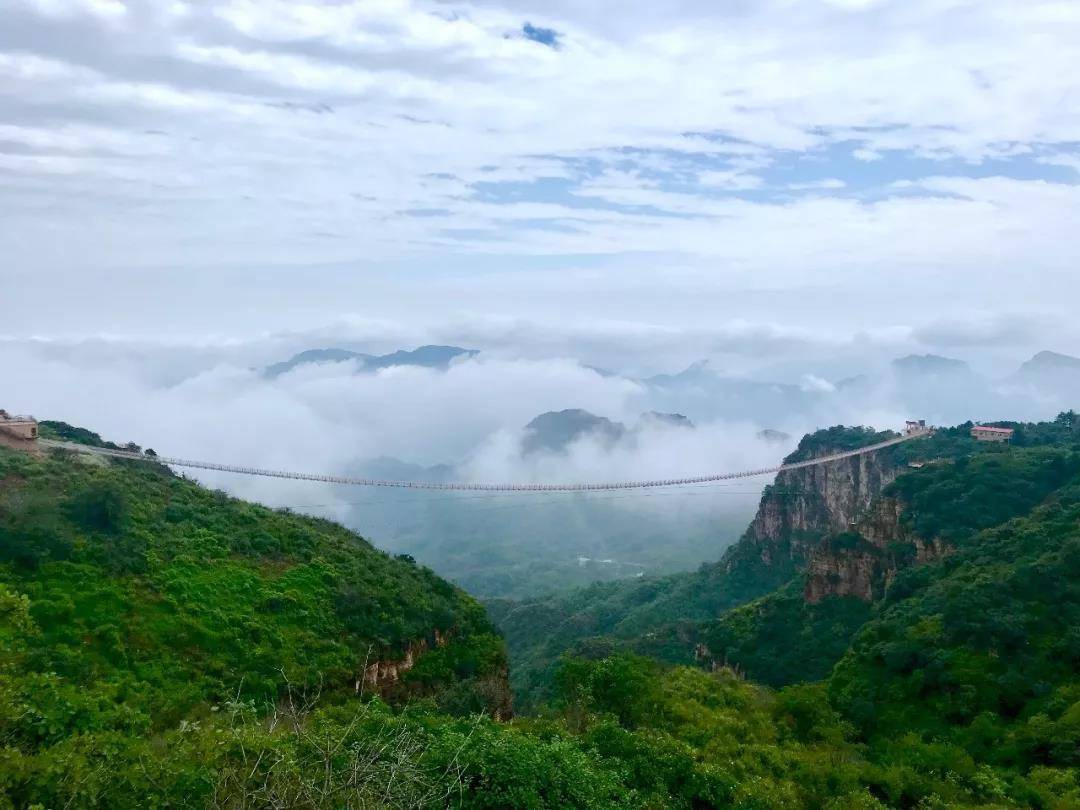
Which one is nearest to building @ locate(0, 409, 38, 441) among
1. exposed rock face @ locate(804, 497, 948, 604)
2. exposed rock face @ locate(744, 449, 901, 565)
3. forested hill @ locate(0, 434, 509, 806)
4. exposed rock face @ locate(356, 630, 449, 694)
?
forested hill @ locate(0, 434, 509, 806)

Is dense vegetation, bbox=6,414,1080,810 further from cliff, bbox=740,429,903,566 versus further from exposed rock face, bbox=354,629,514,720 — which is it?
cliff, bbox=740,429,903,566

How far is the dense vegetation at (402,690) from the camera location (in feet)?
36.6

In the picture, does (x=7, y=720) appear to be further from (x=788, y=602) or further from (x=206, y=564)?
(x=788, y=602)

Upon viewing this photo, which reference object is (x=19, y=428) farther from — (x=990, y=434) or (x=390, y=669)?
(x=990, y=434)

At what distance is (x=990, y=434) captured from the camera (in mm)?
68562

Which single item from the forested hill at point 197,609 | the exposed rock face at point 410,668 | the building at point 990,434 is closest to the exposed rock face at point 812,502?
the building at point 990,434

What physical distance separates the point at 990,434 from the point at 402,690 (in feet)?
199

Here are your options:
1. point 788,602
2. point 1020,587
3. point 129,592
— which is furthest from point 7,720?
point 788,602

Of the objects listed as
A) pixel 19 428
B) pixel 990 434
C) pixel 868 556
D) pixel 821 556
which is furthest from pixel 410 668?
pixel 990 434

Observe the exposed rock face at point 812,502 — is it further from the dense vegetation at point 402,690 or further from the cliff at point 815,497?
the dense vegetation at point 402,690

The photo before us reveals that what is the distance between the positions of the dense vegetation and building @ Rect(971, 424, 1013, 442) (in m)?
28.0

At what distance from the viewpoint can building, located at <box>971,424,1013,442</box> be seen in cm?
6706

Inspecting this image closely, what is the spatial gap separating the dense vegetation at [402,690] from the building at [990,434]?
27956 mm

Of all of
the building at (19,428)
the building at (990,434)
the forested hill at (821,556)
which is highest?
the building at (990,434)
